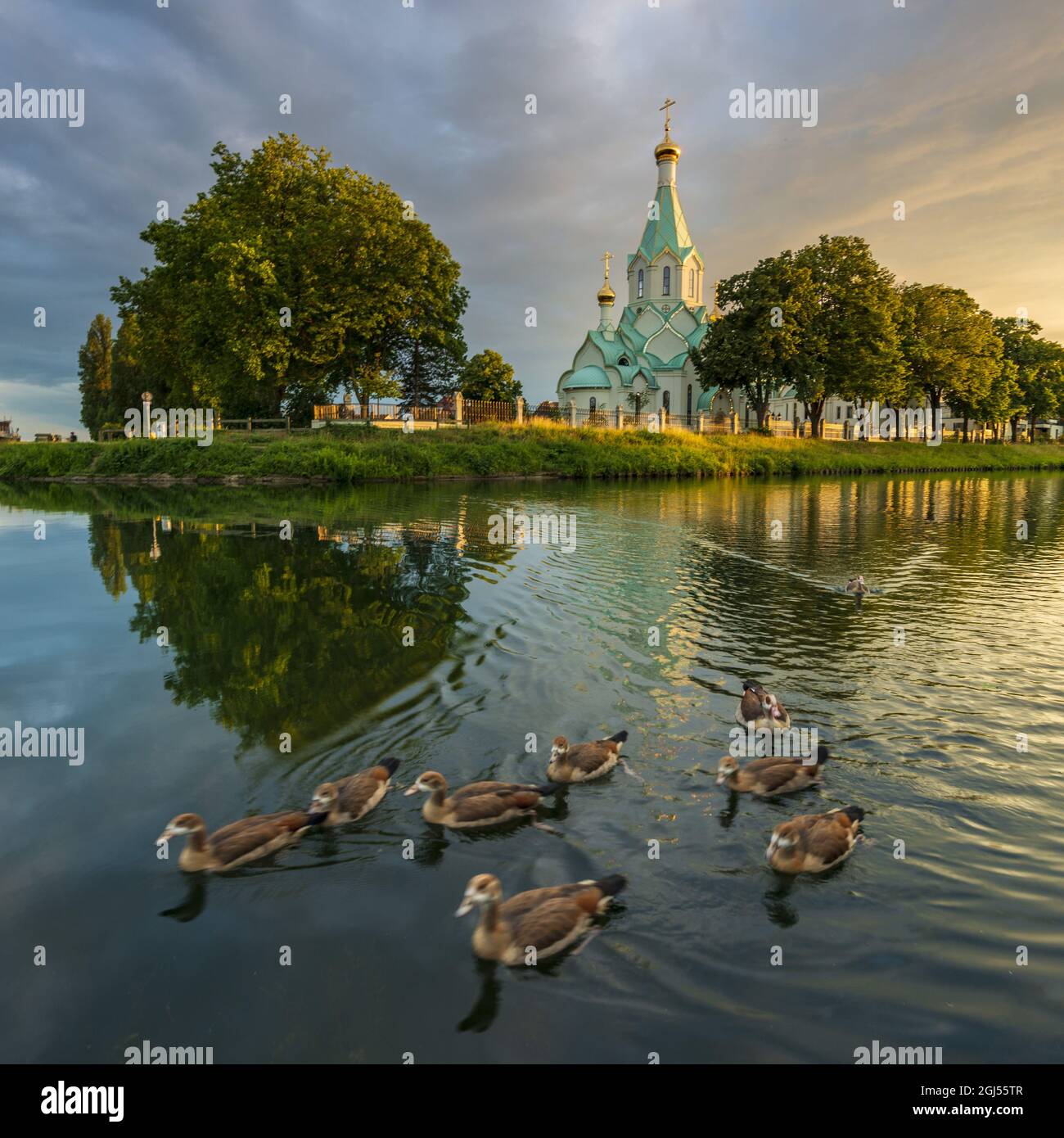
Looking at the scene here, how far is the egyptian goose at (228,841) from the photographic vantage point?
568cm

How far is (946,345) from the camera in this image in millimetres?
79625

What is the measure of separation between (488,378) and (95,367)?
5149 centimetres

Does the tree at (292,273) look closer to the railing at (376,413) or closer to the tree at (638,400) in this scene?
the railing at (376,413)

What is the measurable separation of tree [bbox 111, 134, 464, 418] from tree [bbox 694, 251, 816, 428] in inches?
1059

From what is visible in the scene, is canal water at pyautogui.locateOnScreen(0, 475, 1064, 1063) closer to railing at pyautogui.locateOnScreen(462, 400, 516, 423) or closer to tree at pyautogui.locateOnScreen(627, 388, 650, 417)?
railing at pyautogui.locateOnScreen(462, 400, 516, 423)

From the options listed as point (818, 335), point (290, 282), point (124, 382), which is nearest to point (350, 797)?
point (290, 282)

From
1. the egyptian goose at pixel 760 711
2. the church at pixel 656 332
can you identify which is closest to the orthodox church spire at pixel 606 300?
the church at pixel 656 332

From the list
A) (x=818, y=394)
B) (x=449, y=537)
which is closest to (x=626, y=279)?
(x=818, y=394)

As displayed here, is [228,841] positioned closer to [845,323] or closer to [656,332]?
[845,323]

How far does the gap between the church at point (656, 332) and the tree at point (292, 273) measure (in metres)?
33.1

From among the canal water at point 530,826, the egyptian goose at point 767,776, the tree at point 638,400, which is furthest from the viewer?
the tree at point 638,400

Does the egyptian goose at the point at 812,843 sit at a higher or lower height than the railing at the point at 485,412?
lower

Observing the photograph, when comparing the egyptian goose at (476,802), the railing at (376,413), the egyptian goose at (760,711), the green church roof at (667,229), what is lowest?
the egyptian goose at (476,802)
